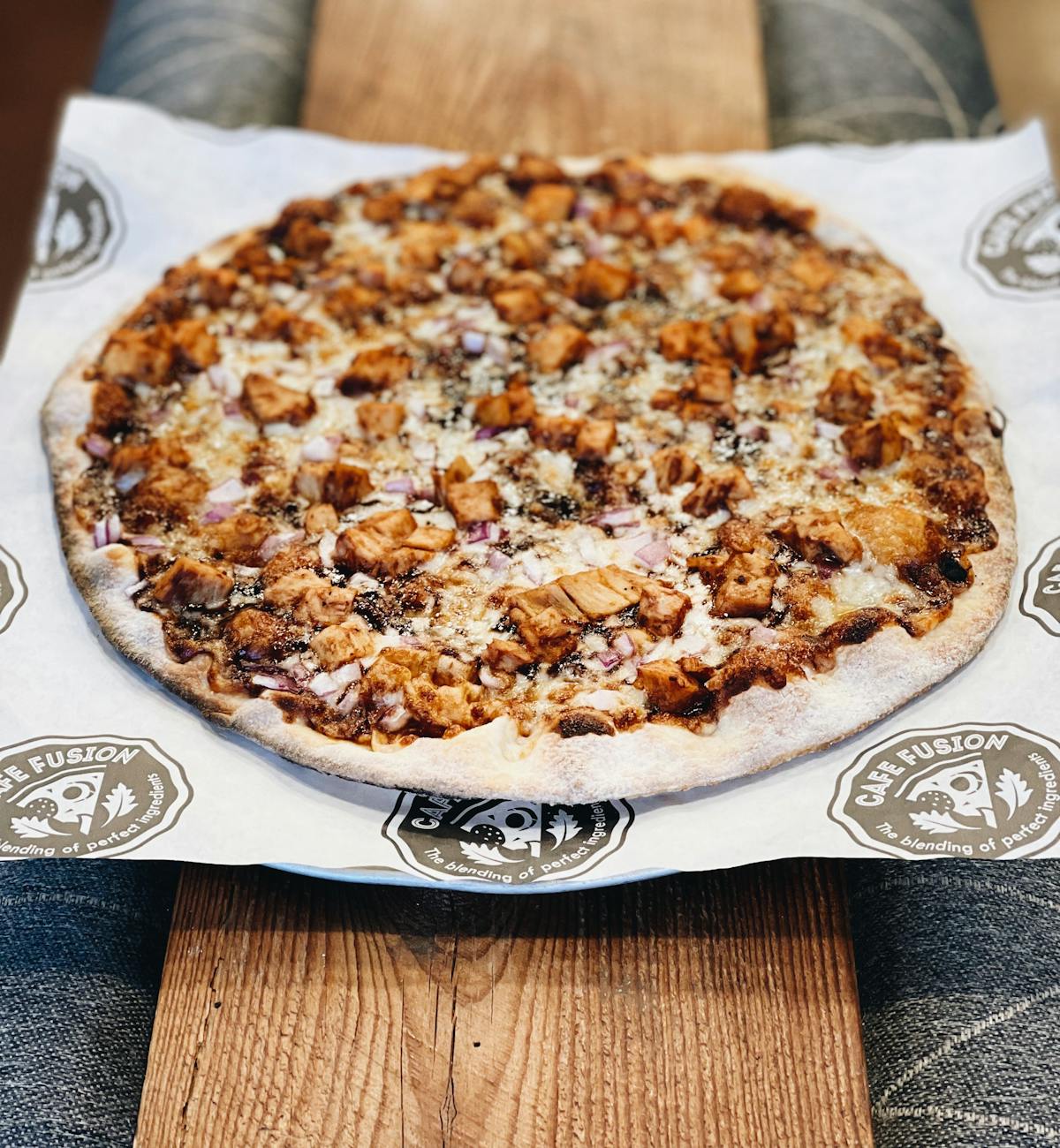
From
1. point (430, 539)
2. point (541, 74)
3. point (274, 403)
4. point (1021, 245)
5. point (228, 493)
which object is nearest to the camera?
point (430, 539)

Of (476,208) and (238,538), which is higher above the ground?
(476,208)

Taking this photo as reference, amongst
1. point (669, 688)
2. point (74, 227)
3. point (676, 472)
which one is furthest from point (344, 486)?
point (74, 227)

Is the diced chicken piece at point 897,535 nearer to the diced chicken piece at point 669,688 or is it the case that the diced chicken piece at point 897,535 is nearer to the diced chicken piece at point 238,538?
the diced chicken piece at point 669,688

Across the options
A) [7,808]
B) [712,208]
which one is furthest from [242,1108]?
[712,208]

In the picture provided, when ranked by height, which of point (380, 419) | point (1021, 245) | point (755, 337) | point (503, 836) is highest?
point (1021, 245)

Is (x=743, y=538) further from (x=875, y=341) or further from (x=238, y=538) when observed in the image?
(x=238, y=538)

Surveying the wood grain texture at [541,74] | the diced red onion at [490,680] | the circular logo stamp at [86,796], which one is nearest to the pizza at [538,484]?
the diced red onion at [490,680]

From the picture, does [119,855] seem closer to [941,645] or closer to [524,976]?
[524,976]
